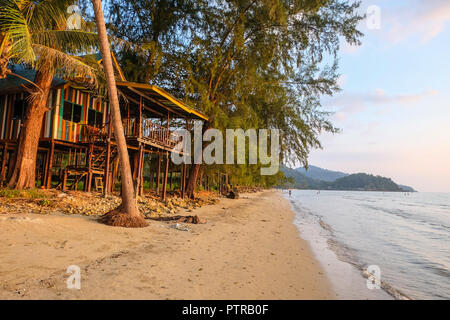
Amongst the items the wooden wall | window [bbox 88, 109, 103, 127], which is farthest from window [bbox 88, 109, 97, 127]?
the wooden wall

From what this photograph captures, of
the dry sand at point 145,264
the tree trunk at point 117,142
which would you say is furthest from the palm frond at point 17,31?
the dry sand at point 145,264

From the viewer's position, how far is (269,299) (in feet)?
13.0

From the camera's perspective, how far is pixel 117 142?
8.18 meters

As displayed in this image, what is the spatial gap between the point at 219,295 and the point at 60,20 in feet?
37.0

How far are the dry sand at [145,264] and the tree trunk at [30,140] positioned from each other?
15.7ft

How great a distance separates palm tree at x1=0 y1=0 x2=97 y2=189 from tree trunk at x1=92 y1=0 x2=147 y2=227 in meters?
2.20

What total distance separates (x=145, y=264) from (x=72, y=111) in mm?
11601

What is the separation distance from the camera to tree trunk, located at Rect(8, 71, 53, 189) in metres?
11.0

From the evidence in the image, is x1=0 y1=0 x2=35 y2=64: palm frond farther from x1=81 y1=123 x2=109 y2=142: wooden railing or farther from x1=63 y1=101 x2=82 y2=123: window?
x1=81 y1=123 x2=109 y2=142: wooden railing

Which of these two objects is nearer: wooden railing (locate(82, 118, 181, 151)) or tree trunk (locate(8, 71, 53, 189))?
tree trunk (locate(8, 71, 53, 189))

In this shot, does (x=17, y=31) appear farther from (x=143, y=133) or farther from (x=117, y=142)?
(x=143, y=133)

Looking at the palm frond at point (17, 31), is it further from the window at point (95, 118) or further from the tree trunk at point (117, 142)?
the window at point (95, 118)

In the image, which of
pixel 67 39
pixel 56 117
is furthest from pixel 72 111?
pixel 67 39
